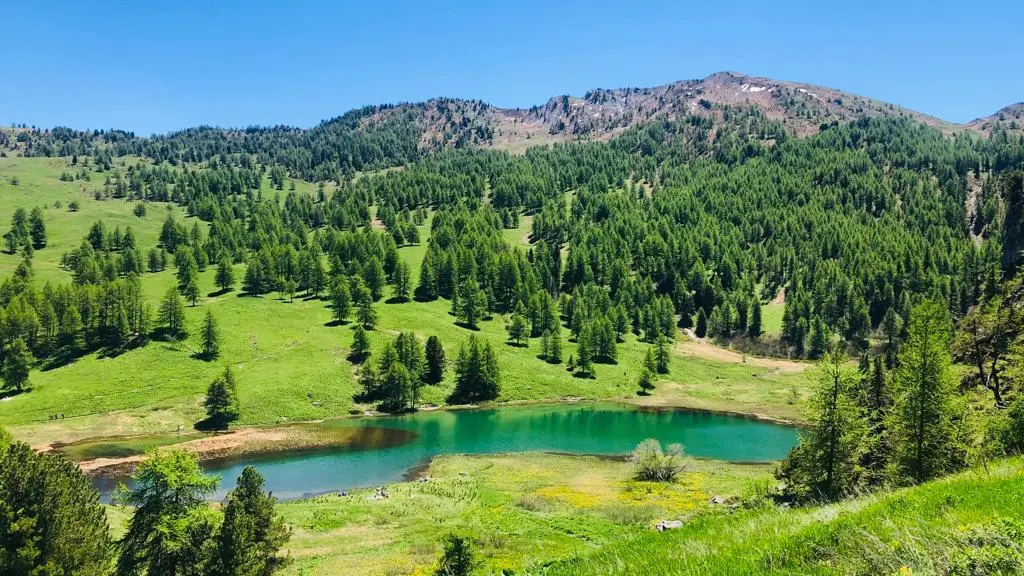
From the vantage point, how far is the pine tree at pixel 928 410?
3325cm

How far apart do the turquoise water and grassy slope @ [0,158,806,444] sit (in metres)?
10.1

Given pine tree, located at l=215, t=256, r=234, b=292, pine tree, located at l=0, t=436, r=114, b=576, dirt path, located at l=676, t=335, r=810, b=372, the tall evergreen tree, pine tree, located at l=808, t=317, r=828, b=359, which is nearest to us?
pine tree, located at l=0, t=436, r=114, b=576

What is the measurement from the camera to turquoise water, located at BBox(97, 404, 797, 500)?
7212 cm

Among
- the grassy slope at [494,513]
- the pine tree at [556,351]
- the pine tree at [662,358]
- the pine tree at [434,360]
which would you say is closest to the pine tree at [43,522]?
the grassy slope at [494,513]

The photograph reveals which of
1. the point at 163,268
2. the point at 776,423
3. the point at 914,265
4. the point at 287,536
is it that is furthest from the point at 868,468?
the point at 163,268

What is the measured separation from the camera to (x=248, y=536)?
109 ft

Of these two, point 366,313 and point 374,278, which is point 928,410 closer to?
point 366,313

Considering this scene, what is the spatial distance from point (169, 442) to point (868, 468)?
9555 cm

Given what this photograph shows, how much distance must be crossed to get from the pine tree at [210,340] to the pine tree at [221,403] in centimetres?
2315

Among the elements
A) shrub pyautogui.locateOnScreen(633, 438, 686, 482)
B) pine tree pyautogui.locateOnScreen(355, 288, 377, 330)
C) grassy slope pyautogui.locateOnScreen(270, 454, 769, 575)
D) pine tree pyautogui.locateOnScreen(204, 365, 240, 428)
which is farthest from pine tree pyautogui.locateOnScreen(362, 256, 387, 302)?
shrub pyautogui.locateOnScreen(633, 438, 686, 482)

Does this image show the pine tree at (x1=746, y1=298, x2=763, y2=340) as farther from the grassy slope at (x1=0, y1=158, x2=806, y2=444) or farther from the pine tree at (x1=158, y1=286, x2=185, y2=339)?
the pine tree at (x1=158, y1=286, x2=185, y2=339)

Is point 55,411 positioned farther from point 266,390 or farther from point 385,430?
point 385,430

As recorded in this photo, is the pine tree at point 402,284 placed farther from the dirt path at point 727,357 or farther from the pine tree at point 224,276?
the dirt path at point 727,357

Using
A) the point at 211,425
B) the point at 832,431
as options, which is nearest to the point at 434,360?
the point at 211,425
